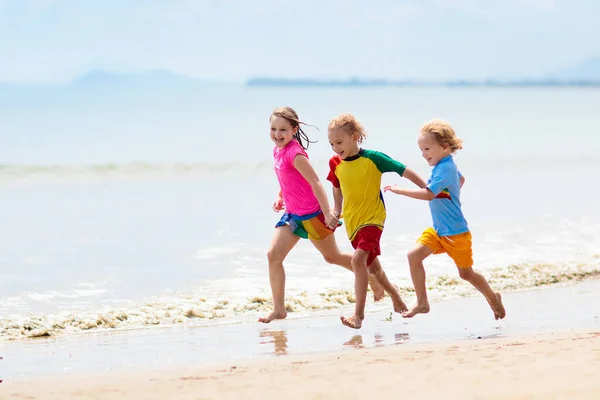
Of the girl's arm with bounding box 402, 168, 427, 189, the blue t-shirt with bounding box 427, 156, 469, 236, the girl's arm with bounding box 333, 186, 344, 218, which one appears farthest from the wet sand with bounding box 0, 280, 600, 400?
the girl's arm with bounding box 402, 168, 427, 189

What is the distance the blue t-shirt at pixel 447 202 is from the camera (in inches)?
282

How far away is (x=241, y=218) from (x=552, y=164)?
1444 cm

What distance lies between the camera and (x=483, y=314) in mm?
8039

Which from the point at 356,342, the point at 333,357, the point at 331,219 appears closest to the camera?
the point at 333,357

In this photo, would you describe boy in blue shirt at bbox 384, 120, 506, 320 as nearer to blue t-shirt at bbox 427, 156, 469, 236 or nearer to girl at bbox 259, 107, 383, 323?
blue t-shirt at bbox 427, 156, 469, 236

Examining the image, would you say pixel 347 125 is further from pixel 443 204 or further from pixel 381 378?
pixel 381 378

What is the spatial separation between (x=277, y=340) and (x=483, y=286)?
58.3 inches

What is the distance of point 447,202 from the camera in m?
7.21

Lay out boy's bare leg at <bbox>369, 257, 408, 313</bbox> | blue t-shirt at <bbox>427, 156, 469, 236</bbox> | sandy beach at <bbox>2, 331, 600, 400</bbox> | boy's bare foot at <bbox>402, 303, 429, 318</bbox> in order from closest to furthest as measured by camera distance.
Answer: sandy beach at <bbox>2, 331, 600, 400</bbox>
blue t-shirt at <bbox>427, 156, 469, 236</bbox>
boy's bare foot at <bbox>402, 303, 429, 318</bbox>
boy's bare leg at <bbox>369, 257, 408, 313</bbox>

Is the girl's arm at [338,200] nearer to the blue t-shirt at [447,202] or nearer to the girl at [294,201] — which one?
the girl at [294,201]

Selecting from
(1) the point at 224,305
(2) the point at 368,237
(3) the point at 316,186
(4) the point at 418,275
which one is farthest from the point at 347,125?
(1) the point at 224,305

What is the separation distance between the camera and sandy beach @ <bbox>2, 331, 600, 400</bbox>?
4984 mm

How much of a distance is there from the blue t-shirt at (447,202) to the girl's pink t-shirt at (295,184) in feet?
2.87

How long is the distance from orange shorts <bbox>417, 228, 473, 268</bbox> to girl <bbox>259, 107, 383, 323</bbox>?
0.65 m
